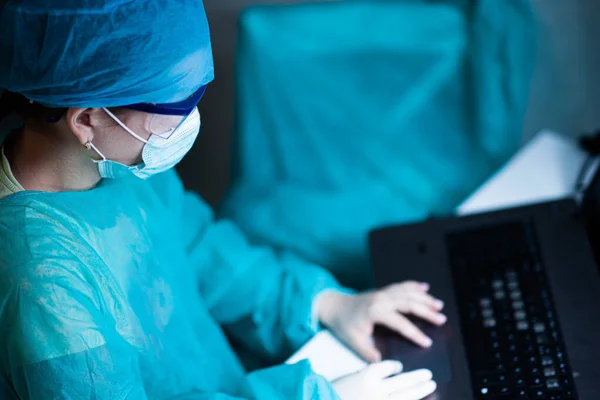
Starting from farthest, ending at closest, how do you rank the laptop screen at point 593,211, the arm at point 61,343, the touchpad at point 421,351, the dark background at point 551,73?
the dark background at point 551,73
the laptop screen at point 593,211
the touchpad at point 421,351
the arm at point 61,343

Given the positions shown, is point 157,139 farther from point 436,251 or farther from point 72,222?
point 436,251

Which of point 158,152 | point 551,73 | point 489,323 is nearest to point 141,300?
point 158,152

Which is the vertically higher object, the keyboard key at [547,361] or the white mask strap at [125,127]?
the white mask strap at [125,127]

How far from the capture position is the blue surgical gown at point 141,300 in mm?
791

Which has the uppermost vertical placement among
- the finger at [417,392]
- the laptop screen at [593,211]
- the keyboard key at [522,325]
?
the laptop screen at [593,211]

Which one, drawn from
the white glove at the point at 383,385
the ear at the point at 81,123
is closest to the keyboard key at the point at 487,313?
the white glove at the point at 383,385

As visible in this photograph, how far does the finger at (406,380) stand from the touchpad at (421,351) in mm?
23

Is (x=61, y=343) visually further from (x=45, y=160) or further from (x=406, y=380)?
(x=406, y=380)

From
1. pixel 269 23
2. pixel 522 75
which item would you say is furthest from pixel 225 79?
pixel 522 75

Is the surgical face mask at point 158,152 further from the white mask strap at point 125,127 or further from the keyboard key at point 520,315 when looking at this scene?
the keyboard key at point 520,315

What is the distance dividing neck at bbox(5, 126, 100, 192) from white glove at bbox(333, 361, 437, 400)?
42cm

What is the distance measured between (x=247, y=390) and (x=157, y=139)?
0.34 metres

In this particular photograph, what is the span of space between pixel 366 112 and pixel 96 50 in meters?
0.85

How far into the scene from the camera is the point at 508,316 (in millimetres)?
1022
